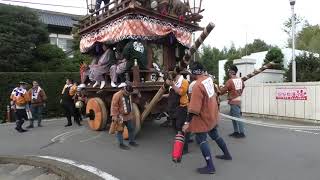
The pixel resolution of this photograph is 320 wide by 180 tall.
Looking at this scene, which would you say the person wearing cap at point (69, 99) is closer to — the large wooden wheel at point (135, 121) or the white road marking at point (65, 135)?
the white road marking at point (65, 135)

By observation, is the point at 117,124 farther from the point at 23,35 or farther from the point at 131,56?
the point at 23,35

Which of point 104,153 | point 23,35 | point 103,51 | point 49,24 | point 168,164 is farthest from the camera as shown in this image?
point 49,24

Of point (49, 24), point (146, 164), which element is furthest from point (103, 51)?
point (49, 24)

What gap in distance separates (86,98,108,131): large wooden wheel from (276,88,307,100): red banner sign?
698cm

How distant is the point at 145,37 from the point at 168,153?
3.38m

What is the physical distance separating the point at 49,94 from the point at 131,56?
35.0 feet

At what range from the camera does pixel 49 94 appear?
19.8 m

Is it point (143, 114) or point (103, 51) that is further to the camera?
point (103, 51)

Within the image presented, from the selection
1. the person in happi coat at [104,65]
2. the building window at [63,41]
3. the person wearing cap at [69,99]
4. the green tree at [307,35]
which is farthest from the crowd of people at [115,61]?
the green tree at [307,35]

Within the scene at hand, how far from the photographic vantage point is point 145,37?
10469mm

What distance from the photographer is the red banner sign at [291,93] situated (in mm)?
14000

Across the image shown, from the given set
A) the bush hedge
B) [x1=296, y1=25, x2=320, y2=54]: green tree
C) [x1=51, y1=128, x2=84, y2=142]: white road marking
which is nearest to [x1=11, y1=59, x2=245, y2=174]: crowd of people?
[x1=51, y1=128, x2=84, y2=142]: white road marking

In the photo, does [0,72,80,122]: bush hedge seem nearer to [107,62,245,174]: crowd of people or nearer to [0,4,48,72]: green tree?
[0,4,48,72]: green tree

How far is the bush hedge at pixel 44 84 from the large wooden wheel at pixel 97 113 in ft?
25.6
